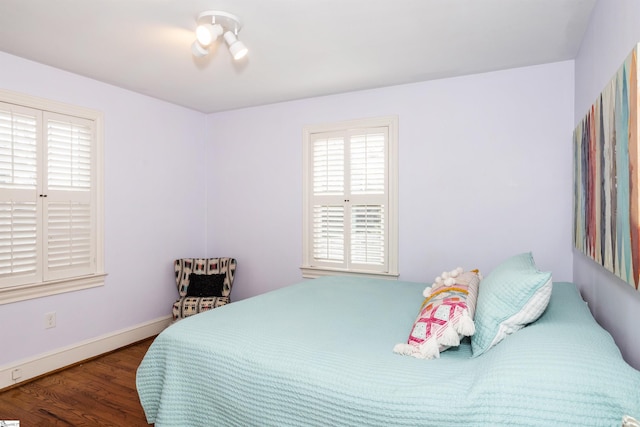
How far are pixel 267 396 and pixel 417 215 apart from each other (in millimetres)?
2367

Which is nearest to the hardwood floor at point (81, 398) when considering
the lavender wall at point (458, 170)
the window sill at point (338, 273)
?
the lavender wall at point (458, 170)

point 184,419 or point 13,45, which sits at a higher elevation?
point 13,45

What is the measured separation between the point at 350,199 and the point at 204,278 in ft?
5.61

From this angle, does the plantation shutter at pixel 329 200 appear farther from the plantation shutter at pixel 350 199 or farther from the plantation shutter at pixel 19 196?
the plantation shutter at pixel 19 196

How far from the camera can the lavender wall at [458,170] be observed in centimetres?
311

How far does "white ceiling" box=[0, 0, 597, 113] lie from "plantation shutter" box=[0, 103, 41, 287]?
19.6 inches

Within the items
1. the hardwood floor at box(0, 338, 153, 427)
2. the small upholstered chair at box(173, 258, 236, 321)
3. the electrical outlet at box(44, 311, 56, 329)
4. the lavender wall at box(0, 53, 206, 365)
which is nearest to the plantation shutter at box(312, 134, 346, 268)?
the small upholstered chair at box(173, 258, 236, 321)

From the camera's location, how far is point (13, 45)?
110 inches

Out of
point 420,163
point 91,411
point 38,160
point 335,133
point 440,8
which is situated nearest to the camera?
point 440,8

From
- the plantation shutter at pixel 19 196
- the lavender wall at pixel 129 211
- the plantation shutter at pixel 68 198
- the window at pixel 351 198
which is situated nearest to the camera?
the plantation shutter at pixel 19 196

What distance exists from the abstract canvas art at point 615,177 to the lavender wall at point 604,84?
11 cm

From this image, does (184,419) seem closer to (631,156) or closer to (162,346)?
(162,346)

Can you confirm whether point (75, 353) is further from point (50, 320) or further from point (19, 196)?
point (19, 196)

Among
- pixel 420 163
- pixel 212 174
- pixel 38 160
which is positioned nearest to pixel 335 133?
pixel 420 163
